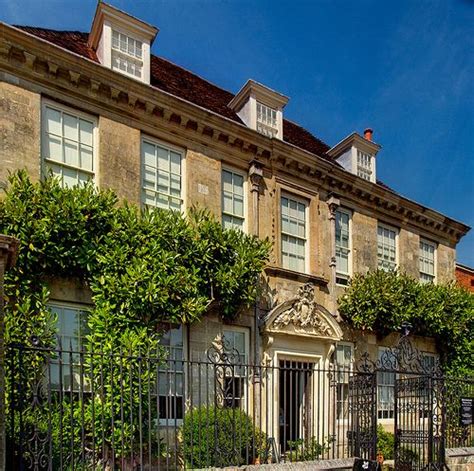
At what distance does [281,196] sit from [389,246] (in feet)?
16.1

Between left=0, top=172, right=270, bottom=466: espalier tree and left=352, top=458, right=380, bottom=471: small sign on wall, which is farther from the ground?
left=0, top=172, right=270, bottom=466: espalier tree

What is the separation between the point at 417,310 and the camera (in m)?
15.6

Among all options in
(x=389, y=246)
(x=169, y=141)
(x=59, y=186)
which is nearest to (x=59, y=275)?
(x=59, y=186)

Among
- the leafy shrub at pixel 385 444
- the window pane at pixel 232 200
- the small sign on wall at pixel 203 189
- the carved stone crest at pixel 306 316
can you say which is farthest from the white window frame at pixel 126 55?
the leafy shrub at pixel 385 444

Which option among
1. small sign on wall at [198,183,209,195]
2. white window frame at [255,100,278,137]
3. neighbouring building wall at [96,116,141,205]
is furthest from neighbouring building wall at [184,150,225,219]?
white window frame at [255,100,278,137]

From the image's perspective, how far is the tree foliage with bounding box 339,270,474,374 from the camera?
14781mm

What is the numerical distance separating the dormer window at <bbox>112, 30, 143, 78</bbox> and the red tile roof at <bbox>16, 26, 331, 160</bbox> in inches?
24.5

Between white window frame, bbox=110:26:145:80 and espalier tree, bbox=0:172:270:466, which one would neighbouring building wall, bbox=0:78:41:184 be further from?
white window frame, bbox=110:26:145:80

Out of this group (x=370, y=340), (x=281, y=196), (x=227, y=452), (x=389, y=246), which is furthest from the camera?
(x=389, y=246)

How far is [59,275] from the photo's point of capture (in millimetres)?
9938

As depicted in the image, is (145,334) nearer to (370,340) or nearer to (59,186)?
(59,186)

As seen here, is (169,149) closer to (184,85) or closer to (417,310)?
(184,85)

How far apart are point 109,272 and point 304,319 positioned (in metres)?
5.43

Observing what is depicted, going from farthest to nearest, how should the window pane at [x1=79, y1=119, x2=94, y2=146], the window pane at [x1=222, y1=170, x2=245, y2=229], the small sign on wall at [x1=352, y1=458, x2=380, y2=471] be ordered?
1. the window pane at [x1=222, y1=170, x2=245, y2=229]
2. the window pane at [x1=79, y1=119, x2=94, y2=146]
3. the small sign on wall at [x1=352, y1=458, x2=380, y2=471]
